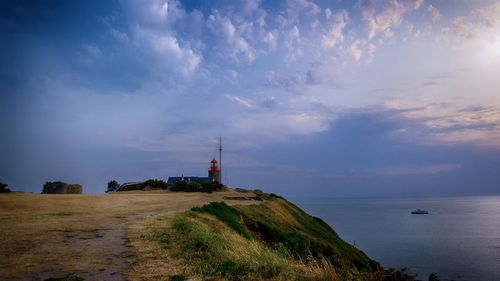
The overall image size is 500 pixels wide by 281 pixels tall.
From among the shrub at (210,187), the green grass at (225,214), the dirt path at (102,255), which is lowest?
the green grass at (225,214)

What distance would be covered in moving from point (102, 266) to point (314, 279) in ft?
17.2

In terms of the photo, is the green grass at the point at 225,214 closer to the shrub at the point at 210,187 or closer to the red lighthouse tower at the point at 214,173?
the shrub at the point at 210,187

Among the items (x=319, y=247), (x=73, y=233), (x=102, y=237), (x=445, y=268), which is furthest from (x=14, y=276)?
(x=445, y=268)

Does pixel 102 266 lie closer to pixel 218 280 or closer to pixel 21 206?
pixel 218 280

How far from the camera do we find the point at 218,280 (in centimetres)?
698

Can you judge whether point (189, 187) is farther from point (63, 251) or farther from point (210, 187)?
point (63, 251)

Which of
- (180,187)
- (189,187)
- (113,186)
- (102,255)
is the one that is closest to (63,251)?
(102,255)

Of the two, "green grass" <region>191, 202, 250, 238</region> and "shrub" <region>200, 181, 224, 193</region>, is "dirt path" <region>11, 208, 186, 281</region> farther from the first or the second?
"shrub" <region>200, 181, 224, 193</region>

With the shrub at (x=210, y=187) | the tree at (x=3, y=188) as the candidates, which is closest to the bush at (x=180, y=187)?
the shrub at (x=210, y=187)

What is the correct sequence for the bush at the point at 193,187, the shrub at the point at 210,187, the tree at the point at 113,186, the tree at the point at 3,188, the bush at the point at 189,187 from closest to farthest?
the tree at the point at 3,188
the bush at the point at 193,187
the bush at the point at 189,187
the shrub at the point at 210,187
the tree at the point at 113,186

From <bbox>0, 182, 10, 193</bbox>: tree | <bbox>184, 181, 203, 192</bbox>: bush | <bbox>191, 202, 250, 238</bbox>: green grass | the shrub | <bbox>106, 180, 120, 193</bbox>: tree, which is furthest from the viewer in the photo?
<bbox>106, 180, 120, 193</bbox>: tree

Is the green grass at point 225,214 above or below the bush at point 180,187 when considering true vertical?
below

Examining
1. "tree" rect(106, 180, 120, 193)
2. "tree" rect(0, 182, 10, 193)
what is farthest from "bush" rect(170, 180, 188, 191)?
"tree" rect(0, 182, 10, 193)

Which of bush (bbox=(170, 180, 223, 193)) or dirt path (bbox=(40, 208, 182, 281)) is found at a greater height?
bush (bbox=(170, 180, 223, 193))
